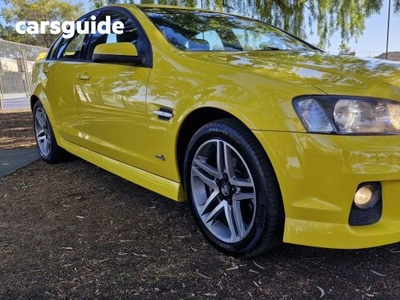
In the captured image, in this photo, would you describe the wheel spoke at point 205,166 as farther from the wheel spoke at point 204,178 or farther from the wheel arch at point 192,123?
the wheel arch at point 192,123

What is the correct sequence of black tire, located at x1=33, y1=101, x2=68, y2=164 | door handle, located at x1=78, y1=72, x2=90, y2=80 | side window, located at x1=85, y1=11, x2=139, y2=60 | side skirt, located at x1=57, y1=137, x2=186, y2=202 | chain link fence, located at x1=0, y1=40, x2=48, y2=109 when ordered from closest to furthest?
side skirt, located at x1=57, y1=137, x2=186, y2=202 → side window, located at x1=85, y1=11, x2=139, y2=60 → door handle, located at x1=78, y1=72, x2=90, y2=80 → black tire, located at x1=33, y1=101, x2=68, y2=164 → chain link fence, located at x1=0, y1=40, x2=48, y2=109

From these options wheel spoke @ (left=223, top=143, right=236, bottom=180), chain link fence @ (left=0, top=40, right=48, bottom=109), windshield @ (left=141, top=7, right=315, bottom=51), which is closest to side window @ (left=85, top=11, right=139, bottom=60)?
windshield @ (left=141, top=7, right=315, bottom=51)

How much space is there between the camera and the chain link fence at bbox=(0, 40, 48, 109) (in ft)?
38.0

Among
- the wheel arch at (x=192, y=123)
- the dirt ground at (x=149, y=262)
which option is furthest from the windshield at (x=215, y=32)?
the dirt ground at (x=149, y=262)

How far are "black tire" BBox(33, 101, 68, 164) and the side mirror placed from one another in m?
1.84

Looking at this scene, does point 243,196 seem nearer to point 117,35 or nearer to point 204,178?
point 204,178

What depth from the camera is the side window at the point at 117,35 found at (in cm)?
312

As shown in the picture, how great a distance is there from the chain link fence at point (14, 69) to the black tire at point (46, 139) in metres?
7.40

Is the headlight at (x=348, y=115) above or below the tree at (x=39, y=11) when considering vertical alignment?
below

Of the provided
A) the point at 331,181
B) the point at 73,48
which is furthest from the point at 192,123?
→ the point at 73,48

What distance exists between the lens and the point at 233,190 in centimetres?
234

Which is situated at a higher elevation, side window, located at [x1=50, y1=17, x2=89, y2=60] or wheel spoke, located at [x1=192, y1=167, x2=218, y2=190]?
side window, located at [x1=50, y1=17, x2=89, y2=60]

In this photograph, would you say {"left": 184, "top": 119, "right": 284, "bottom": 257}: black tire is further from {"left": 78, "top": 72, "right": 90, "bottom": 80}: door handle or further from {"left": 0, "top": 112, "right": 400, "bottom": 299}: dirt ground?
{"left": 78, "top": 72, "right": 90, "bottom": 80}: door handle

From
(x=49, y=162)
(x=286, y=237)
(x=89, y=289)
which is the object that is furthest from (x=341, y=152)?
(x=49, y=162)
